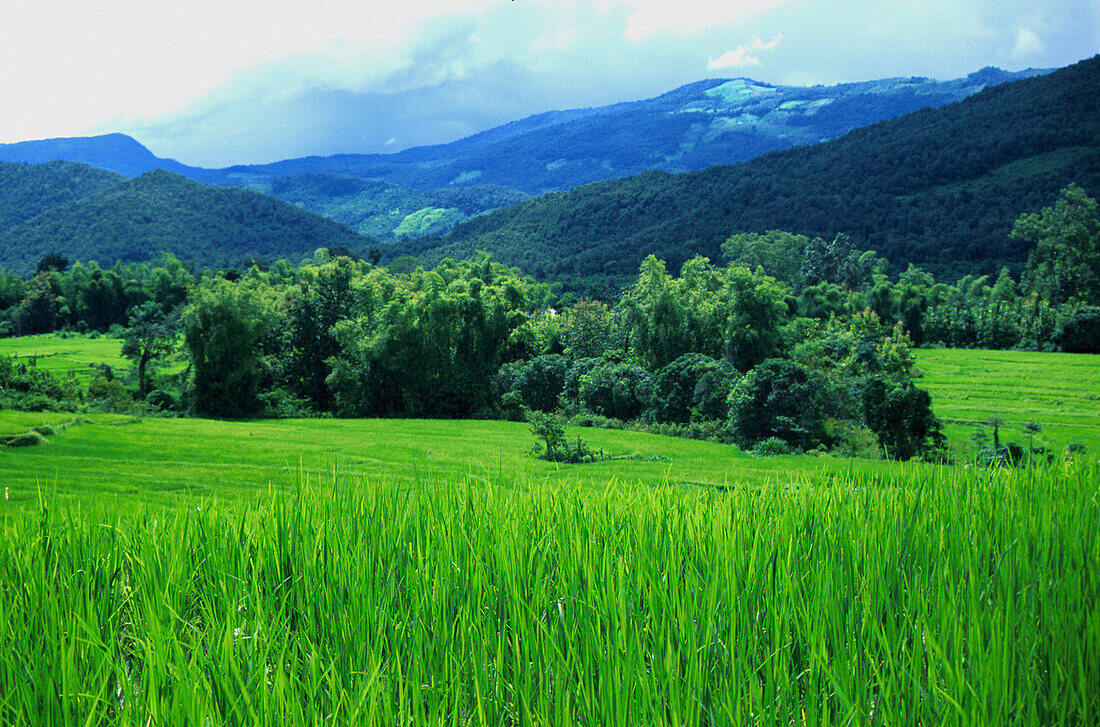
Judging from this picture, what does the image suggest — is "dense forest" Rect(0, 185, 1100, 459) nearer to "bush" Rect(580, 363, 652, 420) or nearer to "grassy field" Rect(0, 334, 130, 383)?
"bush" Rect(580, 363, 652, 420)

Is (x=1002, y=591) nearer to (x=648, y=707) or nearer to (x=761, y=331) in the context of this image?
(x=648, y=707)

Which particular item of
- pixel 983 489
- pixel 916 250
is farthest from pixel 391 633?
pixel 916 250

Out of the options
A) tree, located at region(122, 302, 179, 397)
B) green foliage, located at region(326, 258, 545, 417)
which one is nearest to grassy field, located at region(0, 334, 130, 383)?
tree, located at region(122, 302, 179, 397)

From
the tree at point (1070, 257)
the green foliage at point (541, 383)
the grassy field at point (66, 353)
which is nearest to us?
the green foliage at point (541, 383)

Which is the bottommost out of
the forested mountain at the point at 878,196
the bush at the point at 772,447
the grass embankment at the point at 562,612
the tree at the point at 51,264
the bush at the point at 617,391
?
the bush at the point at 772,447

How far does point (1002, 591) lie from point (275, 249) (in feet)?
448

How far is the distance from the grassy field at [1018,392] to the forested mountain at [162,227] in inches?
4150

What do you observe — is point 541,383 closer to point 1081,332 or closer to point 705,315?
point 705,315

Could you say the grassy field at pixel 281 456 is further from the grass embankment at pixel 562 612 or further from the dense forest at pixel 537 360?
the grass embankment at pixel 562 612

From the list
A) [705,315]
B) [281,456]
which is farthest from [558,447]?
[705,315]

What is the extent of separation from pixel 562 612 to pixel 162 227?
137 meters

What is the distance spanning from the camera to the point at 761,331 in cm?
2570

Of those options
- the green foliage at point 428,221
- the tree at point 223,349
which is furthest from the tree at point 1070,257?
the green foliage at point 428,221

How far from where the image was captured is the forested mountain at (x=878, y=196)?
7800cm
